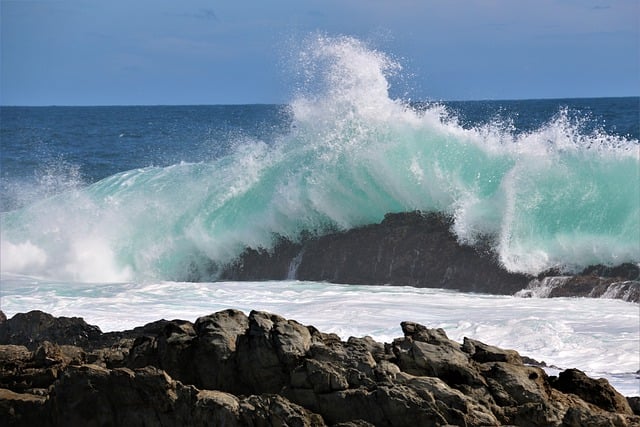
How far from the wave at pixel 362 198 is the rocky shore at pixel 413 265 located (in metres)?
0.26

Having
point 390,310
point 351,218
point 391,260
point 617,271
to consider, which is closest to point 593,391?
point 390,310

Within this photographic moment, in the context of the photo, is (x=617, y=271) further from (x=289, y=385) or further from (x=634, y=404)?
(x=289, y=385)

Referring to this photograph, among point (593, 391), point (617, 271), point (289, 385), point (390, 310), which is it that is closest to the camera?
point (289, 385)

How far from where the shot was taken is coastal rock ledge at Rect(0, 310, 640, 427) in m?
6.50

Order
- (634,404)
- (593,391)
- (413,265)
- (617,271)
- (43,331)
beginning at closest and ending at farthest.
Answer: (593,391) < (634,404) < (43,331) < (617,271) < (413,265)

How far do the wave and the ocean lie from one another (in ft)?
0.09

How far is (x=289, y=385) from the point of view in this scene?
6855mm

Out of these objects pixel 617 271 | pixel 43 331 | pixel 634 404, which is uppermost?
pixel 617 271

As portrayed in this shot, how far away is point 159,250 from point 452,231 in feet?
16.7


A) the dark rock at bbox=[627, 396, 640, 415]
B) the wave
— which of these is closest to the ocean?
the wave

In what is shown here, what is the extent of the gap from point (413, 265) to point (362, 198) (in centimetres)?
258

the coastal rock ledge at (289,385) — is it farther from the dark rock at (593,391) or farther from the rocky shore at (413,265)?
the rocky shore at (413,265)

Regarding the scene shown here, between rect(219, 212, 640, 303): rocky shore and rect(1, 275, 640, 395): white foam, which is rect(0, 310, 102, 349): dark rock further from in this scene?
rect(219, 212, 640, 303): rocky shore

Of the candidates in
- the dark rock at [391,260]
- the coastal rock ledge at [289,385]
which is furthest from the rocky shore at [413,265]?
the coastal rock ledge at [289,385]
